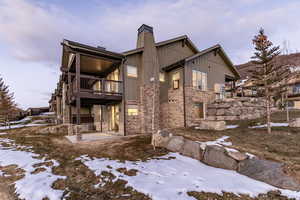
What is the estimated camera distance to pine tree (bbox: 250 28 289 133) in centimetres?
752

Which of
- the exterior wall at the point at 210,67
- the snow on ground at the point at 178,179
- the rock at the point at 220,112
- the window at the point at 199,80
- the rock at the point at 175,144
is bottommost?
the snow on ground at the point at 178,179

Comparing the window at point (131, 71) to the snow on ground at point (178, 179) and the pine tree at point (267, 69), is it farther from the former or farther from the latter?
the pine tree at point (267, 69)

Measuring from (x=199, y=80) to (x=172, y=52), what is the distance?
13.5ft

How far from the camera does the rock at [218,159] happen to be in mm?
4445

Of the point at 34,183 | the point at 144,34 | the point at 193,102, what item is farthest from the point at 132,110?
the point at 34,183

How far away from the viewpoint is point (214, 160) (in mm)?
4766

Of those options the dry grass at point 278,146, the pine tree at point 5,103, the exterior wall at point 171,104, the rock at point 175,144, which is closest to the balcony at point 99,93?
the exterior wall at point 171,104

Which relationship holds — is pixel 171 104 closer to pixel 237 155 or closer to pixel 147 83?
pixel 147 83

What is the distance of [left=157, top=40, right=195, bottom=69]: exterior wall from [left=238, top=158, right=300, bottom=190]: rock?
10.6 meters

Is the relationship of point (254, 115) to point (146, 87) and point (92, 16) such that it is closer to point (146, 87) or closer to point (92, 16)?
point (146, 87)

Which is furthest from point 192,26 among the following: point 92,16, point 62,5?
point 62,5

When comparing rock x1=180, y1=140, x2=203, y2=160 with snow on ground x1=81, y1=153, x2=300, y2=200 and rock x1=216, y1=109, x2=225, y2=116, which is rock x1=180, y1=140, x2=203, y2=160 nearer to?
snow on ground x1=81, y1=153, x2=300, y2=200

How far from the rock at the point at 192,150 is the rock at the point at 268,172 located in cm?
138

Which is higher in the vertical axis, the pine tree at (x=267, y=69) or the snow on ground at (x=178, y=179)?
the pine tree at (x=267, y=69)
